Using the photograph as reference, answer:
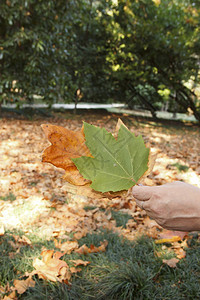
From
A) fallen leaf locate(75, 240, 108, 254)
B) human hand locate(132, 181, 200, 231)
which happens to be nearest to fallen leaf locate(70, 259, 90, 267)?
fallen leaf locate(75, 240, 108, 254)

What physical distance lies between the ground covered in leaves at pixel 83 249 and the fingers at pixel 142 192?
15cm

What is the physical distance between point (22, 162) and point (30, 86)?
3567mm

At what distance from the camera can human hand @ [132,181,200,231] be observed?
987 mm

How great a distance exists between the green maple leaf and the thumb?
0.02 m

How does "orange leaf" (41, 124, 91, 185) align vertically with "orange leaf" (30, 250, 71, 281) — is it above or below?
above

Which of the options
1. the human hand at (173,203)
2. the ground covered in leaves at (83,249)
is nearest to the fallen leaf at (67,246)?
the ground covered in leaves at (83,249)

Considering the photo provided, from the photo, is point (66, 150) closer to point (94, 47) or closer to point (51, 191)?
point (51, 191)

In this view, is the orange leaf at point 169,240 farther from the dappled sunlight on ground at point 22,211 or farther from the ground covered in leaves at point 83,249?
the dappled sunlight on ground at point 22,211

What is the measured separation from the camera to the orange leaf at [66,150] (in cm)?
88

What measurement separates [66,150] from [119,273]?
1.51 meters

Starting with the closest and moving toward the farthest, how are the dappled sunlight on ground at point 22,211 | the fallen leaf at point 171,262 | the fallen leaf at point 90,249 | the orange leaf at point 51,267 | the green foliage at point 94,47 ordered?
the orange leaf at point 51,267 → the fallen leaf at point 171,262 → the fallen leaf at point 90,249 → the dappled sunlight on ground at point 22,211 → the green foliage at point 94,47

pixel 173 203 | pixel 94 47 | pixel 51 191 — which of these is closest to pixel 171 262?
pixel 173 203

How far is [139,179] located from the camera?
925mm

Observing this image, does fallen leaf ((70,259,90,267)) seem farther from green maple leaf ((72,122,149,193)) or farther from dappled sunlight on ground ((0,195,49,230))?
green maple leaf ((72,122,149,193))
